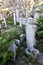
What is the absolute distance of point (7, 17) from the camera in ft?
21.3

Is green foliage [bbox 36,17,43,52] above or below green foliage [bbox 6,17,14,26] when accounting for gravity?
below

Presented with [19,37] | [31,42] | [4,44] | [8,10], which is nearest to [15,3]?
[8,10]

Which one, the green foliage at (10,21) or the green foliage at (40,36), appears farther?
the green foliage at (10,21)

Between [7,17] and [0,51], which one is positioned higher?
[7,17]

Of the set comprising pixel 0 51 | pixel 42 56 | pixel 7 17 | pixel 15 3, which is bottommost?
pixel 42 56

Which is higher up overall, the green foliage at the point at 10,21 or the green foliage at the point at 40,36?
the green foliage at the point at 10,21

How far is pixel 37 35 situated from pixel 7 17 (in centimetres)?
196

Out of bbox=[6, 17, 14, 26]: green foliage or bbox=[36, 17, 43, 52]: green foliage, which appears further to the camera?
bbox=[6, 17, 14, 26]: green foliage

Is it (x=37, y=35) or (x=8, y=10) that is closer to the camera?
(x=37, y=35)

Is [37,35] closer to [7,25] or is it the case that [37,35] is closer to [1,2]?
[7,25]

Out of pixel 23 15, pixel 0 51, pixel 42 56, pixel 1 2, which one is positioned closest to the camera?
pixel 0 51

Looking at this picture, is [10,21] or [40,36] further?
[10,21]

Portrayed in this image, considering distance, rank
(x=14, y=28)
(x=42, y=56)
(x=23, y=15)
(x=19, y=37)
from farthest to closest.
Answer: (x=23, y=15) < (x=14, y=28) < (x=19, y=37) < (x=42, y=56)

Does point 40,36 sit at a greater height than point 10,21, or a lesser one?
lesser
